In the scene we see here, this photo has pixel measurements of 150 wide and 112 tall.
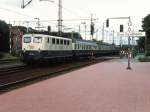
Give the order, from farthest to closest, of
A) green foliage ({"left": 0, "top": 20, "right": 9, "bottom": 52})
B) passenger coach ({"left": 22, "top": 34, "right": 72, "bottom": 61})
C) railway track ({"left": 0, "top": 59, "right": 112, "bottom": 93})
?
green foliage ({"left": 0, "top": 20, "right": 9, "bottom": 52}) < passenger coach ({"left": 22, "top": 34, "right": 72, "bottom": 61}) < railway track ({"left": 0, "top": 59, "right": 112, "bottom": 93})

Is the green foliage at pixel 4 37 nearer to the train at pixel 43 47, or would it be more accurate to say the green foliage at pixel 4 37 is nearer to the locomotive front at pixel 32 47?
the train at pixel 43 47

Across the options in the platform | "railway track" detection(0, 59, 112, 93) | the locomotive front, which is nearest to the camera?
the platform

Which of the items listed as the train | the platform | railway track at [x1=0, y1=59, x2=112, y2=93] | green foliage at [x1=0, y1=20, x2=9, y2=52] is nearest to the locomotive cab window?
the train

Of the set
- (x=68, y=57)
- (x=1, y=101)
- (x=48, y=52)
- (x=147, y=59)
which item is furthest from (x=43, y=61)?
(x=1, y=101)

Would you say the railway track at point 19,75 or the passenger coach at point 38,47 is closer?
the railway track at point 19,75

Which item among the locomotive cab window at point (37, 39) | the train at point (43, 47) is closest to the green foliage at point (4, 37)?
the train at point (43, 47)

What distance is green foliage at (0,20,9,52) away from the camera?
6724cm

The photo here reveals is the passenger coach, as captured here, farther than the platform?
Yes

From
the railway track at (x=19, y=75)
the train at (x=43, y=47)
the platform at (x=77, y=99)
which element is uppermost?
the train at (x=43, y=47)

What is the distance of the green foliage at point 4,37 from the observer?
67.2m

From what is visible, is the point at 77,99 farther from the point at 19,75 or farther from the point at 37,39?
the point at 37,39

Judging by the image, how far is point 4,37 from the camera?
67500mm

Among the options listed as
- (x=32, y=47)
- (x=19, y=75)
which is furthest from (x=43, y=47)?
(x=19, y=75)

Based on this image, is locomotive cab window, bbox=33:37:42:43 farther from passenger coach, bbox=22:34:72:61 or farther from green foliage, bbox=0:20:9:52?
green foliage, bbox=0:20:9:52
